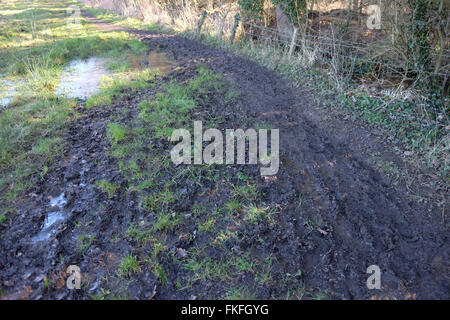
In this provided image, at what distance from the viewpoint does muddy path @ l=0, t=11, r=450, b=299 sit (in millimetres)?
2891

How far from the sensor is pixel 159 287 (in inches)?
116

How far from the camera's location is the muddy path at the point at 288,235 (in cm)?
289

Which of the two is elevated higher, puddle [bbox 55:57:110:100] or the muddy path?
puddle [bbox 55:57:110:100]

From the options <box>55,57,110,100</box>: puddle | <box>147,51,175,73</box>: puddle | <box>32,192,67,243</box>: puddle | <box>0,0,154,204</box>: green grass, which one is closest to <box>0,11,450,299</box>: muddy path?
<box>32,192,67,243</box>: puddle

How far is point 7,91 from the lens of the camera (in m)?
8.16

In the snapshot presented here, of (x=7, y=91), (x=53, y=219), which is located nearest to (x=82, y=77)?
(x=7, y=91)

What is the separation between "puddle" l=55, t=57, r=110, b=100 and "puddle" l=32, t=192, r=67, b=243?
4596 mm

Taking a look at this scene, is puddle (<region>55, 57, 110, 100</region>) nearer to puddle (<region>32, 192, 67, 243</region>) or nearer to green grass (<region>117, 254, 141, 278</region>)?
puddle (<region>32, 192, 67, 243</region>)

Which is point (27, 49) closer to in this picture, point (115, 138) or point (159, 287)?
point (115, 138)

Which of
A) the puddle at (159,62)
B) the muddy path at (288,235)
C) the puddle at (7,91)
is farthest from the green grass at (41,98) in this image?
the puddle at (159,62)

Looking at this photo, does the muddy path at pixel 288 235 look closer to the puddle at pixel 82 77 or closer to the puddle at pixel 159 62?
the puddle at pixel 82 77
